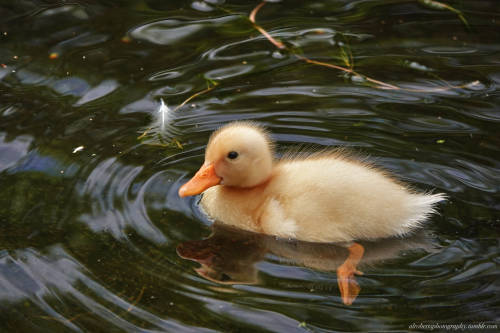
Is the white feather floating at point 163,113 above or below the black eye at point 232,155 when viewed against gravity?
below

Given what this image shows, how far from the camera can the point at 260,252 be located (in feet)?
12.0

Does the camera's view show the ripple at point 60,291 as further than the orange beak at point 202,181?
No

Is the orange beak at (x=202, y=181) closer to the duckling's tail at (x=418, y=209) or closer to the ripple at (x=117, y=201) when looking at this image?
the ripple at (x=117, y=201)

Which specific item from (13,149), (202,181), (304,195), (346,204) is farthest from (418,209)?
(13,149)

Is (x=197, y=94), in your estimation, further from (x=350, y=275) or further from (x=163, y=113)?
(x=350, y=275)

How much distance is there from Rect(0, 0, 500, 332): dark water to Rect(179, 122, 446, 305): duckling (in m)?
0.08

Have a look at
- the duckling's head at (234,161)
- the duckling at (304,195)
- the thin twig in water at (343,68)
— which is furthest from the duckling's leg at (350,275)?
the thin twig in water at (343,68)

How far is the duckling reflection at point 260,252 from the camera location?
3484 millimetres

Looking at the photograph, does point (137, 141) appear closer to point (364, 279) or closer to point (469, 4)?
point (364, 279)

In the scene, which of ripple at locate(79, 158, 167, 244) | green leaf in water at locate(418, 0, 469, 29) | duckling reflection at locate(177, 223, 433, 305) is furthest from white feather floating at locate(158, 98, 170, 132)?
green leaf in water at locate(418, 0, 469, 29)

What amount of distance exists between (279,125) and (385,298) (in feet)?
5.56

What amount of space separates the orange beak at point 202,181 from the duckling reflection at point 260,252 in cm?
24

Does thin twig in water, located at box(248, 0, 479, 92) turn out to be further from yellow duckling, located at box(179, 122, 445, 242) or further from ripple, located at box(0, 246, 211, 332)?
ripple, located at box(0, 246, 211, 332)

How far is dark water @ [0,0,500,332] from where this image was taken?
3229mm
